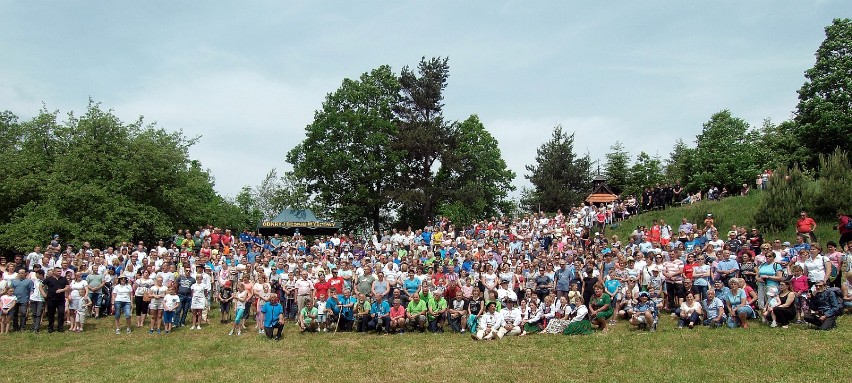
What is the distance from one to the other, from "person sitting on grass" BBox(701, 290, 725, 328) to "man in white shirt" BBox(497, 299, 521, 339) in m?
3.92

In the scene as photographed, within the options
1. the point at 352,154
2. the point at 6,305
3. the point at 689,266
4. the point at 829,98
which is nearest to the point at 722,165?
the point at 829,98

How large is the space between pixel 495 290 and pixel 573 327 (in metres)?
2.22

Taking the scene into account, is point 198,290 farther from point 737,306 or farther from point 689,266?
point 737,306

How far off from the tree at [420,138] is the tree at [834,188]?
20755 millimetres

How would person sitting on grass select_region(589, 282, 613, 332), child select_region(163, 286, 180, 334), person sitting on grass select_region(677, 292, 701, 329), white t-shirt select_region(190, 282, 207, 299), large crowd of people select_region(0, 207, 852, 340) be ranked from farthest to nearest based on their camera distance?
1. white t-shirt select_region(190, 282, 207, 299)
2. child select_region(163, 286, 180, 334)
3. person sitting on grass select_region(589, 282, 613, 332)
4. large crowd of people select_region(0, 207, 852, 340)
5. person sitting on grass select_region(677, 292, 701, 329)

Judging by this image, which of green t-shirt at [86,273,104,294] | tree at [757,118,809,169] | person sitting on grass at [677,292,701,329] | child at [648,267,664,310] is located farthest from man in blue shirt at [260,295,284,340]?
tree at [757,118,809,169]

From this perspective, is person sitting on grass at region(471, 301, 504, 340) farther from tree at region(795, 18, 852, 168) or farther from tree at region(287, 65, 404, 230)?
tree at region(795, 18, 852, 168)

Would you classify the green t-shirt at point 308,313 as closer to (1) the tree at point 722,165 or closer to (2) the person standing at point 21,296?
(2) the person standing at point 21,296

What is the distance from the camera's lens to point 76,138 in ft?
106

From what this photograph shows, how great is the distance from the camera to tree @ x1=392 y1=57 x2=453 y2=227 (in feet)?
123

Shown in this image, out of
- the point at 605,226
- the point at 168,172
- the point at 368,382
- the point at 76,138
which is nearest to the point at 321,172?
the point at 168,172

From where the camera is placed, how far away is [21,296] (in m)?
14.8

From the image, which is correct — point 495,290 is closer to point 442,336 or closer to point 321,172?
point 442,336

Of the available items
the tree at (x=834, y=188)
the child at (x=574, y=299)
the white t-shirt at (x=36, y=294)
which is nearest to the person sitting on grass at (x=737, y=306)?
the child at (x=574, y=299)
